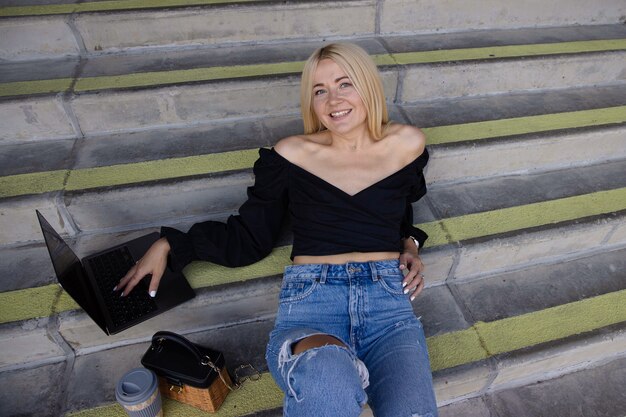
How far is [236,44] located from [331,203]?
5.69 ft

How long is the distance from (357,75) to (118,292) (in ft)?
4.99

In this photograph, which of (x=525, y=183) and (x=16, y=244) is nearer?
(x=16, y=244)

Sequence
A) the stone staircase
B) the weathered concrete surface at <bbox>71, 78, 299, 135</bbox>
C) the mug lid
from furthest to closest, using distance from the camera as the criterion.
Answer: the weathered concrete surface at <bbox>71, 78, 299, 135</bbox> < the stone staircase < the mug lid

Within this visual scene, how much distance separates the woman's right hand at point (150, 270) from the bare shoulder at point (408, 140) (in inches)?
49.0

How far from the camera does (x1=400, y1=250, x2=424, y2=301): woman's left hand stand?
74.0 inches

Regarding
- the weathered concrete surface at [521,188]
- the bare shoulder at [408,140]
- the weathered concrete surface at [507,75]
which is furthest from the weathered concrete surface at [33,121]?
the weathered concrete surface at [521,188]

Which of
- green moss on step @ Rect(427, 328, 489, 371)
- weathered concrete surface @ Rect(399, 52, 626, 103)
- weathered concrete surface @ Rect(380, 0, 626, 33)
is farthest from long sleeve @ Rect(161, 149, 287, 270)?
weathered concrete surface @ Rect(380, 0, 626, 33)

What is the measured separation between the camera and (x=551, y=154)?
272 centimetres

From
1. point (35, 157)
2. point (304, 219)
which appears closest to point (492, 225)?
point (304, 219)

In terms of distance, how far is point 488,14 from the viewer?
3.26m

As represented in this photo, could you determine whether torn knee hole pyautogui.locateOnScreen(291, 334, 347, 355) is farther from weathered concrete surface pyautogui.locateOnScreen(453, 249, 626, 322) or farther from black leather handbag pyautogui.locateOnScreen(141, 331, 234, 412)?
weathered concrete surface pyautogui.locateOnScreen(453, 249, 626, 322)

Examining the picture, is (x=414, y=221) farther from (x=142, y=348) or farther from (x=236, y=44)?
(x=236, y=44)

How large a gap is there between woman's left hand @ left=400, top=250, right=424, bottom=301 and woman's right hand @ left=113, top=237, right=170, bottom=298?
3.74 ft

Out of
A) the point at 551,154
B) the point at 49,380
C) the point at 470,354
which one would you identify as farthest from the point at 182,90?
the point at 551,154
